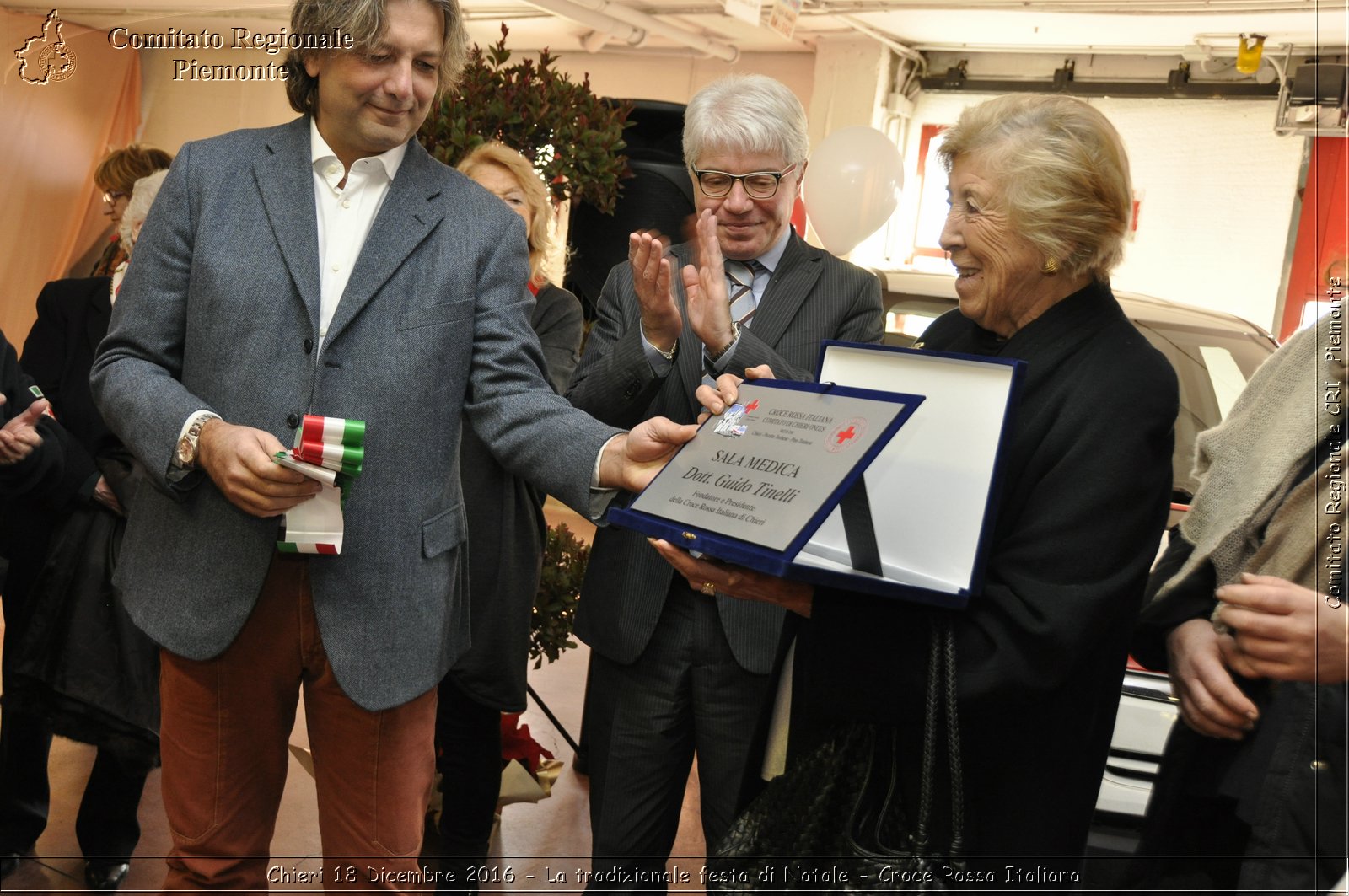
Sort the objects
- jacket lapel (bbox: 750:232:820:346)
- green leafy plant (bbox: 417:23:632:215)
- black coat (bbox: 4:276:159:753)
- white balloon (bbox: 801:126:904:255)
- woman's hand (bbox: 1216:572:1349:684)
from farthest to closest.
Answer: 1. white balloon (bbox: 801:126:904:255)
2. green leafy plant (bbox: 417:23:632:215)
3. black coat (bbox: 4:276:159:753)
4. jacket lapel (bbox: 750:232:820:346)
5. woman's hand (bbox: 1216:572:1349:684)

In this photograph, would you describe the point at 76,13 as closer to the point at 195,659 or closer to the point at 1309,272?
the point at 195,659

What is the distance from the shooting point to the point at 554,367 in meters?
2.95

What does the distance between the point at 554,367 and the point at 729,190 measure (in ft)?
3.14

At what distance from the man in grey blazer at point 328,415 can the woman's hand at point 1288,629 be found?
77cm

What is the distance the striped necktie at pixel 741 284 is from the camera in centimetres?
215

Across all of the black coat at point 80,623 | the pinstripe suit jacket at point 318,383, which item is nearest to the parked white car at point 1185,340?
the pinstripe suit jacket at point 318,383

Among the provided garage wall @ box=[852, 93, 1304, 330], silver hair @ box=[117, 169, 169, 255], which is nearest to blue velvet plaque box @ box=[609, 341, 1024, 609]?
silver hair @ box=[117, 169, 169, 255]

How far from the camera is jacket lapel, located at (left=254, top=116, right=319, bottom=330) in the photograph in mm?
1732

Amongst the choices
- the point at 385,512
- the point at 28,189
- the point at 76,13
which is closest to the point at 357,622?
the point at 385,512

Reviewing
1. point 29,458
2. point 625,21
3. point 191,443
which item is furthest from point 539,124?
point 625,21

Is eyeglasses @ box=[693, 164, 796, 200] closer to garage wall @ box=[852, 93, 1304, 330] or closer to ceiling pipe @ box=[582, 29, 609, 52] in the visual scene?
garage wall @ box=[852, 93, 1304, 330]

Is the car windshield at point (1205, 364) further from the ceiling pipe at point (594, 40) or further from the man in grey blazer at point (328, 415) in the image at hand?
the ceiling pipe at point (594, 40)

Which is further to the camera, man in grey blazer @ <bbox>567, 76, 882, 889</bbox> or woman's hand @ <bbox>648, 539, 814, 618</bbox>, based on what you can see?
man in grey blazer @ <bbox>567, 76, 882, 889</bbox>

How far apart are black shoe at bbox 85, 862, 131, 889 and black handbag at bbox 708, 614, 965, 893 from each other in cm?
194
